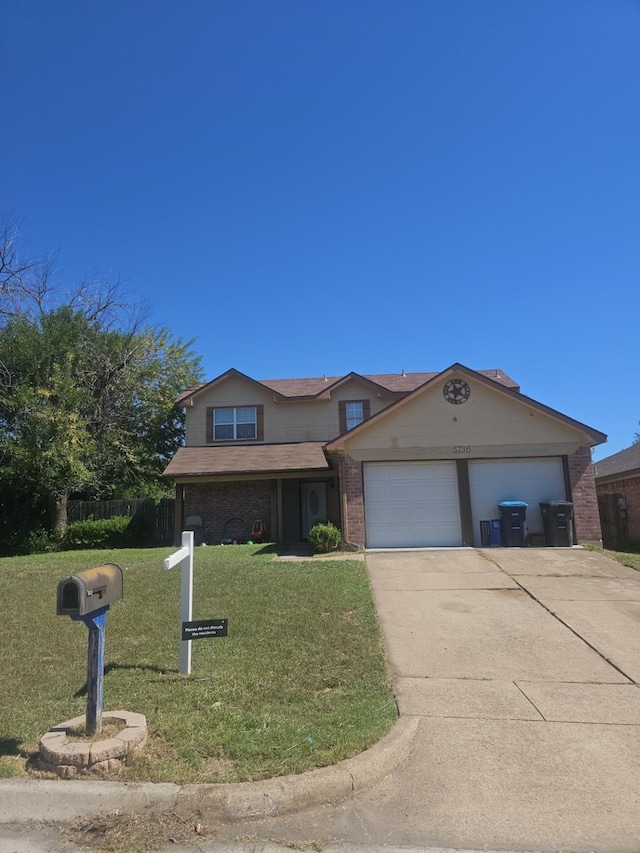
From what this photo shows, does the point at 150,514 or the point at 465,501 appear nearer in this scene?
the point at 465,501

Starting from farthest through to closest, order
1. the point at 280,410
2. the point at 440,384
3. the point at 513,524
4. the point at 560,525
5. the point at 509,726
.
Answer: the point at 280,410 < the point at 440,384 < the point at 513,524 < the point at 560,525 < the point at 509,726

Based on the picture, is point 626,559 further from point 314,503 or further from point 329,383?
point 329,383

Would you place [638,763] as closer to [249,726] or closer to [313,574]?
[249,726]

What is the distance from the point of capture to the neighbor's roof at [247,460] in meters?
18.3

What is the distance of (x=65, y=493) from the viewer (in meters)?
20.9

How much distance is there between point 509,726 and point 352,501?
10.4 m

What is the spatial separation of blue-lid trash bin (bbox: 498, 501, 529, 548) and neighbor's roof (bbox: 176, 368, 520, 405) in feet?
20.9

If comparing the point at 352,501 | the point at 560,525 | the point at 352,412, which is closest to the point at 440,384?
the point at 352,501

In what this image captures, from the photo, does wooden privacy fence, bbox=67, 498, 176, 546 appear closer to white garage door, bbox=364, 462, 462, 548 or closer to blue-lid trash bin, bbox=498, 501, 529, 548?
white garage door, bbox=364, 462, 462, 548

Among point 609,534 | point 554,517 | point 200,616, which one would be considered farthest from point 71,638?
point 609,534

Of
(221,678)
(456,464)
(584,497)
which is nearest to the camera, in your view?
(221,678)

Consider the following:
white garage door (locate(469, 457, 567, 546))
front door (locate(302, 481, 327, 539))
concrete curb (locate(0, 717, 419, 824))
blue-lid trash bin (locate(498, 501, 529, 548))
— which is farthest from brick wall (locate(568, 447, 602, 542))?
concrete curb (locate(0, 717, 419, 824))

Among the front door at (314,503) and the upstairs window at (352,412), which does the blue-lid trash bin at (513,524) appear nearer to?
the front door at (314,503)

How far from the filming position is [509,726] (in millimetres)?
4531
